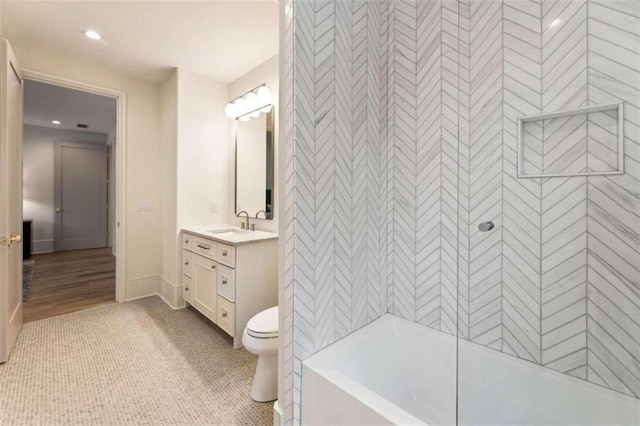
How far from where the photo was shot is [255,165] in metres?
2.96

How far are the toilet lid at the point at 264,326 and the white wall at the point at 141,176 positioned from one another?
7.16 feet

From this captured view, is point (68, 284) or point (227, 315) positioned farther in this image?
point (68, 284)

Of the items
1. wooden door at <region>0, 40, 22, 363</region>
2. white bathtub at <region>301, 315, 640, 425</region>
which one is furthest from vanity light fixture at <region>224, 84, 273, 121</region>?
white bathtub at <region>301, 315, 640, 425</region>

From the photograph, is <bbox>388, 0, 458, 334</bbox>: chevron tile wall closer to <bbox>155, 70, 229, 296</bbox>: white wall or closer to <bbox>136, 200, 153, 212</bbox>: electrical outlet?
<bbox>155, 70, 229, 296</bbox>: white wall

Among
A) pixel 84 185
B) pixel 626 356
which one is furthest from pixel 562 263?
pixel 84 185

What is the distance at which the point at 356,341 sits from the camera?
1.44 m

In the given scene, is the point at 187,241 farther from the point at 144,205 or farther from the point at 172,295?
the point at 144,205

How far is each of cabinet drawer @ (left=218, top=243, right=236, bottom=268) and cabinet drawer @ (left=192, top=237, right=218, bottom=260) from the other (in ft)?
0.32

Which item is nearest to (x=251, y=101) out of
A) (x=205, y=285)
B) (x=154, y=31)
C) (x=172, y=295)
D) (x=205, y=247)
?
(x=154, y=31)

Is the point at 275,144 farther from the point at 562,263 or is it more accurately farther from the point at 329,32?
the point at 562,263

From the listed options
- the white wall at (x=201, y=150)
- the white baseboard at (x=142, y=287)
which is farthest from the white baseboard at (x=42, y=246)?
the white wall at (x=201, y=150)

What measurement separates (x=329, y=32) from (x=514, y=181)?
107cm

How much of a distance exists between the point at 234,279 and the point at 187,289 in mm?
966

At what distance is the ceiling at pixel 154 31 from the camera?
2113 millimetres
